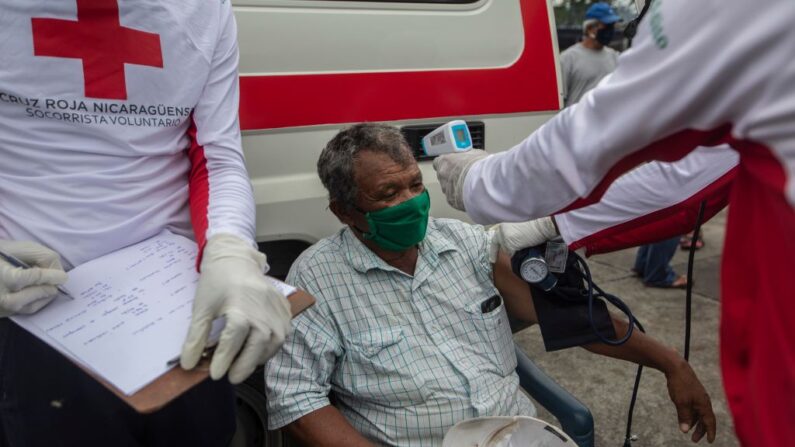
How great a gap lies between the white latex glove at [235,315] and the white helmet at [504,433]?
58 centimetres

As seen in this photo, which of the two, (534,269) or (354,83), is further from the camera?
(354,83)

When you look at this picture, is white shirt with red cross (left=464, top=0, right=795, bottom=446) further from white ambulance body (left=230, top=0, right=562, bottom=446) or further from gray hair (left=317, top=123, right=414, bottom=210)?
white ambulance body (left=230, top=0, right=562, bottom=446)

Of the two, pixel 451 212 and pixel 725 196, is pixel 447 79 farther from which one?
pixel 725 196

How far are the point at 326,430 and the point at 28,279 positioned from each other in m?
0.75

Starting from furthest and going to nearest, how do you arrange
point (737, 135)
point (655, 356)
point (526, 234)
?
1. point (655, 356)
2. point (526, 234)
3. point (737, 135)

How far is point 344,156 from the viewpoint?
1.61m

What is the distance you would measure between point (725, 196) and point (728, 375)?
784 mm

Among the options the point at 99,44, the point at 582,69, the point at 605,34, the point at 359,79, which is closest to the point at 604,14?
the point at 605,34

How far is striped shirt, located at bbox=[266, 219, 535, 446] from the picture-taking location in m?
1.46

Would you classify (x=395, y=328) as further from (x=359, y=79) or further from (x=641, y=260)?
(x=641, y=260)

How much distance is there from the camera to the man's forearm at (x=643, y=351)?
1594mm

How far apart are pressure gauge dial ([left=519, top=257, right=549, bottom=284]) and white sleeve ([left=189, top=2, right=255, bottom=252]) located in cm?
69

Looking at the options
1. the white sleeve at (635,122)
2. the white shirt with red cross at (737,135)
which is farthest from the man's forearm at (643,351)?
the white shirt with red cross at (737,135)

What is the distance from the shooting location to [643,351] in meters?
1.62
